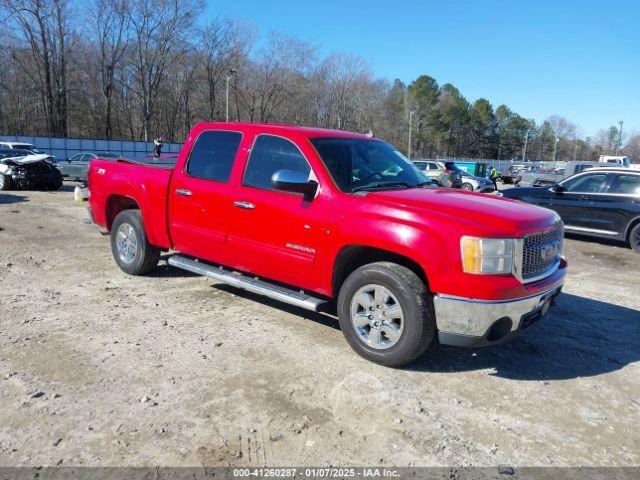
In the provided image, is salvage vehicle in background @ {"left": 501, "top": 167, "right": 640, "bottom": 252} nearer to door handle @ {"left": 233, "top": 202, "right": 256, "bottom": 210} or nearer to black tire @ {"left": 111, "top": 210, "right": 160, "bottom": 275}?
door handle @ {"left": 233, "top": 202, "right": 256, "bottom": 210}

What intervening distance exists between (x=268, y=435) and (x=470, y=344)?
1606mm

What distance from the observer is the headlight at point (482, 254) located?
3.53 meters

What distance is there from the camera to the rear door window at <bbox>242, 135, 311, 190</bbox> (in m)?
4.64

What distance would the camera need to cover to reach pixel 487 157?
11356cm

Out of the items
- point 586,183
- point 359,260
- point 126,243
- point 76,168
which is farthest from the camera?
point 76,168

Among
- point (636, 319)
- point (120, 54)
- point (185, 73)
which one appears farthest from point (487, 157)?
point (636, 319)

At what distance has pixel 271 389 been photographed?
141 inches

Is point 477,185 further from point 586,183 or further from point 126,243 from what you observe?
point 126,243

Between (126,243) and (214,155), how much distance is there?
1974 millimetres

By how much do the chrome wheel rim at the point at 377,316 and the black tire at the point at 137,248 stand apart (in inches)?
125

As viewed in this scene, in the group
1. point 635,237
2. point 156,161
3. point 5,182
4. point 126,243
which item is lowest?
point 635,237

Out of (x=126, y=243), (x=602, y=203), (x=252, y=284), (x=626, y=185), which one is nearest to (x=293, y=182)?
(x=252, y=284)

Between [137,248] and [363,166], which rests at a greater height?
[363,166]

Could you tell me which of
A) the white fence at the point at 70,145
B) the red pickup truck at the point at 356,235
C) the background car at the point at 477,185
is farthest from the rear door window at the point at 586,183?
the white fence at the point at 70,145
